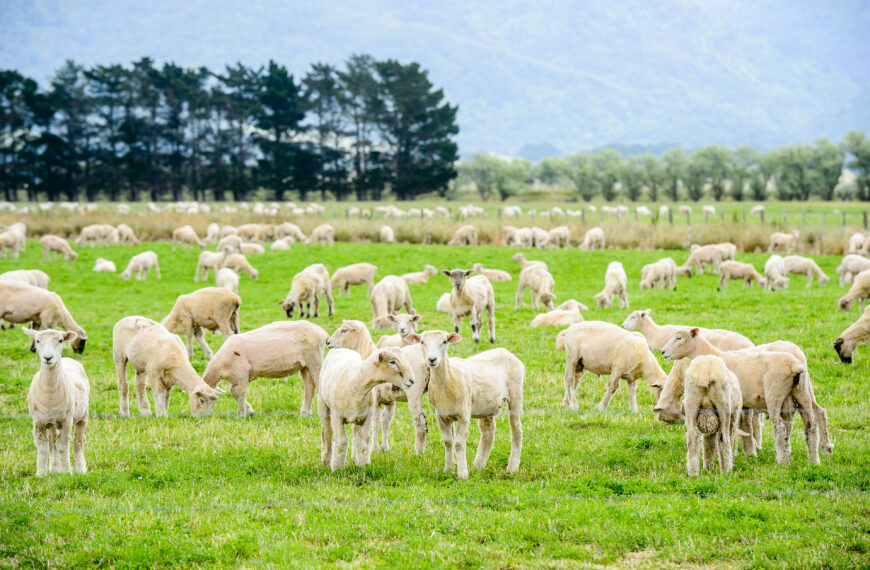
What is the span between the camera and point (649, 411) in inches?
516

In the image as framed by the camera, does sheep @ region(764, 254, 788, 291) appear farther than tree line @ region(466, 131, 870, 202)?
No

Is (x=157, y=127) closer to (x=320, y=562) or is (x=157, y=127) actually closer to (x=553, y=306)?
(x=553, y=306)

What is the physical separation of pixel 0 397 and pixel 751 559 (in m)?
13.0

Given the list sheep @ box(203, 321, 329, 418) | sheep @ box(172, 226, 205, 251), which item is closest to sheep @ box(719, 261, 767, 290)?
sheep @ box(203, 321, 329, 418)

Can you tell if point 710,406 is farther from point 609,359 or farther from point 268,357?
point 268,357

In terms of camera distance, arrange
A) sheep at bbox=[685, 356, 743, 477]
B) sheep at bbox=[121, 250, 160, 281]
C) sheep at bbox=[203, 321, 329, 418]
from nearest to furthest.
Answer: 1. sheep at bbox=[685, 356, 743, 477]
2. sheep at bbox=[203, 321, 329, 418]
3. sheep at bbox=[121, 250, 160, 281]

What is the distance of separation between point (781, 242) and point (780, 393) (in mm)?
31982

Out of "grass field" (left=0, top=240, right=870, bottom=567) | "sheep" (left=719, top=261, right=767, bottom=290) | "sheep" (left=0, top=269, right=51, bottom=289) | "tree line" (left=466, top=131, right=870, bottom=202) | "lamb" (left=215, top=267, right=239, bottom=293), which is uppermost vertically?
"tree line" (left=466, top=131, right=870, bottom=202)

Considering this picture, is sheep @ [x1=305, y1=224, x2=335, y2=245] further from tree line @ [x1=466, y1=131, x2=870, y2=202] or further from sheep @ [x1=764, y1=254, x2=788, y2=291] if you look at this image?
tree line @ [x1=466, y1=131, x2=870, y2=202]

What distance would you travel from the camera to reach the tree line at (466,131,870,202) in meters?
94.6

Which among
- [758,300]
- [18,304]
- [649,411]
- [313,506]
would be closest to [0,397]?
[18,304]

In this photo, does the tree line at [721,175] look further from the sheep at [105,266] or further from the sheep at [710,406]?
the sheep at [710,406]

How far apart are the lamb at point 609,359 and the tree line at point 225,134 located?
79.5m

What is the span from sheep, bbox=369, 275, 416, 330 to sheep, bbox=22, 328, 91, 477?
438 inches
